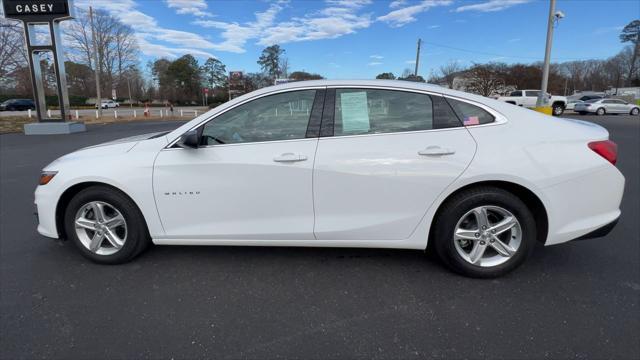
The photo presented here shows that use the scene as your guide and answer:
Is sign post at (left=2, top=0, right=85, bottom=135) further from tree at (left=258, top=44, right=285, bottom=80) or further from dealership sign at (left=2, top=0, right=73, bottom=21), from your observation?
tree at (left=258, top=44, right=285, bottom=80)

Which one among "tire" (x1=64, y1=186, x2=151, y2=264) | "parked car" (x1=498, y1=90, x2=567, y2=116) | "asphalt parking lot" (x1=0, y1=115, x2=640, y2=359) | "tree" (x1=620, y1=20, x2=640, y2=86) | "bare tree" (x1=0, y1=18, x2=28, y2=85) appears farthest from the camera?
"tree" (x1=620, y1=20, x2=640, y2=86)

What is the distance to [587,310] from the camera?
2490mm

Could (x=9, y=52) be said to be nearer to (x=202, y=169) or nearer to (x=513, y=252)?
(x=202, y=169)

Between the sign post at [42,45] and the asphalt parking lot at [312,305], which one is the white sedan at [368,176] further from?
the sign post at [42,45]

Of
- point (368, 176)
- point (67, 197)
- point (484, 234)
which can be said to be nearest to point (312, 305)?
point (368, 176)

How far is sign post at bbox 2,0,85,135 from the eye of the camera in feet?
51.7

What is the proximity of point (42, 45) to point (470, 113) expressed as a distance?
20.5 meters

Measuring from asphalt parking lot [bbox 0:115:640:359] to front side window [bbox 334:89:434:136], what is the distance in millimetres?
1218

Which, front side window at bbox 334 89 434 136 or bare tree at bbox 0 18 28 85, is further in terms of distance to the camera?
bare tree at bbox 0 18 28 85

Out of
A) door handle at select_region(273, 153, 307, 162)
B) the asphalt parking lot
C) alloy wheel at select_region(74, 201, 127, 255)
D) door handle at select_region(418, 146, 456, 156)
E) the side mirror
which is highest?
the side mirror

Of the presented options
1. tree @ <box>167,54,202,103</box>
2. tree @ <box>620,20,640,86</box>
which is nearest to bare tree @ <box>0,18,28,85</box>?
tree @ <box>167,54,202,103</box>

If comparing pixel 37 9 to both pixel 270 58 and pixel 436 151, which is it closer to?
pixel 436 151

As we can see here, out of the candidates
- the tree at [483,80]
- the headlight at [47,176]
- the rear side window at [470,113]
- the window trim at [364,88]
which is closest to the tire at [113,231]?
the headlight at [47,176]

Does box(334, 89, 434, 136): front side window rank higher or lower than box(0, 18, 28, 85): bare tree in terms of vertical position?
lower
